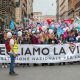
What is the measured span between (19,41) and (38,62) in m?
2.21

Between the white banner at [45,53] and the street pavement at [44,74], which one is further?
the white banner at [45,53]

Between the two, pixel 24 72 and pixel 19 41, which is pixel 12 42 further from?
pixel 19 41

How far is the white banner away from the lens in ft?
65.2

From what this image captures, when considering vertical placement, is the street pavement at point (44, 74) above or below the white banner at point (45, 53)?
below

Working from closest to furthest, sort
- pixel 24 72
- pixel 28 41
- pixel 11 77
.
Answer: pixel 11 77 → pixel 24 72 → pixel 28 41

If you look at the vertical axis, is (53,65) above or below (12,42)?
below

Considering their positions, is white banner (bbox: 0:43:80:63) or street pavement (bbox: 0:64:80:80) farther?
white banner (bbox: 0:43:80:63)

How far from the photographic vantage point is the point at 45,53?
20172 millimetres

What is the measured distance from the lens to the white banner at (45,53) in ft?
65.2

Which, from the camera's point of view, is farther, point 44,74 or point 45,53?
point 45,53

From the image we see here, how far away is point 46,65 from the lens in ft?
66.6

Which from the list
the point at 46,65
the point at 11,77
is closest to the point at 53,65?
the point at 46,65

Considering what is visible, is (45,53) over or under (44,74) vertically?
over

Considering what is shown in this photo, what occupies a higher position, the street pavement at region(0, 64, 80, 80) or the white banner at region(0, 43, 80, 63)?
the white banner at region(0, 43, 80, 63)
